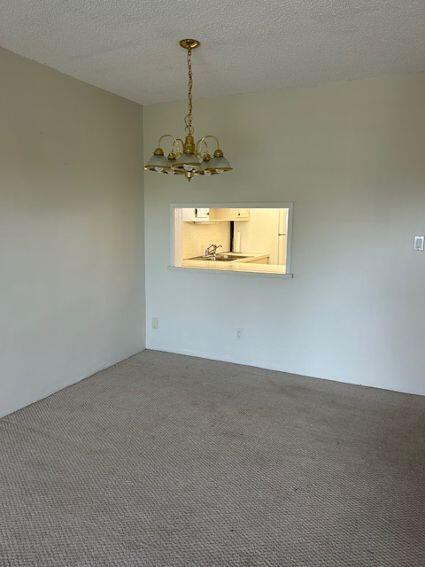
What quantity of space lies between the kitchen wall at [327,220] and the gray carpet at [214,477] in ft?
1.48

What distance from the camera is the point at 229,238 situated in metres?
6.13

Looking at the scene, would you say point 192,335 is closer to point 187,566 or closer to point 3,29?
point 187,566

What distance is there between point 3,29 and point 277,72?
1935 millimetres

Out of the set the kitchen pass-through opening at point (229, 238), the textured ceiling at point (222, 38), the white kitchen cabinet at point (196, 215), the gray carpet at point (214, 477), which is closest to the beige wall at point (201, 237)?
the kitchen pass-through opening at point (229, 238)

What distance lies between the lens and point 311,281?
3729 mm

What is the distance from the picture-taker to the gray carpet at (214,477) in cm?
183

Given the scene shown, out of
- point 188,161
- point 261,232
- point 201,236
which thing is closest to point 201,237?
point 201,236

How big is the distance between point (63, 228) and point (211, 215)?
208 centimetres

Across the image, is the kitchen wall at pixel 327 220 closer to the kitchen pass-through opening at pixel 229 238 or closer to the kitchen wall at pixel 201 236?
the kitchen pass-through opening at pixel 229 238

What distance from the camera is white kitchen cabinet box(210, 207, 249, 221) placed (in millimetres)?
5049

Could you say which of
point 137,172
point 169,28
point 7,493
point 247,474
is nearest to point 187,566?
point 247,474

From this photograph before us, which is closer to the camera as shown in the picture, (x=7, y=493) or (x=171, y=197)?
(x=7, y=493)

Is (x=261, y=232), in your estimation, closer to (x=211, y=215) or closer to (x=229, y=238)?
(x=229, y=238)

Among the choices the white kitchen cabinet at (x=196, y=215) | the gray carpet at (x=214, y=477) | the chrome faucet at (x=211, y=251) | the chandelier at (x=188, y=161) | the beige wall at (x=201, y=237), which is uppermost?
the chandelier at (x=188, y=161)
